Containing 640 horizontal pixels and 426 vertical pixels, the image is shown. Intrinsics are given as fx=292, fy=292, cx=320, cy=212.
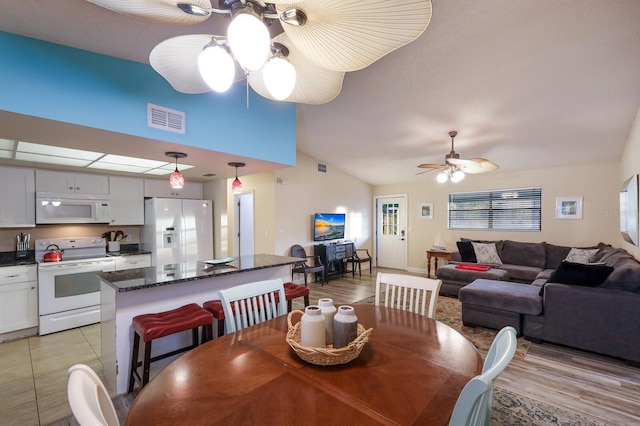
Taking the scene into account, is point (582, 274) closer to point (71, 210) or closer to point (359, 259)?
point (359, 259)

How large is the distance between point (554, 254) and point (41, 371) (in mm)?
7110

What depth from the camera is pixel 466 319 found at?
3611mm

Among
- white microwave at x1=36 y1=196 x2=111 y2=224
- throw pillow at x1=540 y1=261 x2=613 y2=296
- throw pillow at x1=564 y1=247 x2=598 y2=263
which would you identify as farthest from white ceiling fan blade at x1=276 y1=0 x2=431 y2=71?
throw pillow at x1=564 y1=247 x2=598 y2=263

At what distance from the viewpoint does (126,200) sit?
4.31 metres

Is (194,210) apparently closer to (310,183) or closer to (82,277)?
(82,277)

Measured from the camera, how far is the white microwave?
364 centimetres

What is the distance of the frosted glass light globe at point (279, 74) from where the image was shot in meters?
1.27

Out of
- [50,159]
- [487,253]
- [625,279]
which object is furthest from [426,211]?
[50,159]

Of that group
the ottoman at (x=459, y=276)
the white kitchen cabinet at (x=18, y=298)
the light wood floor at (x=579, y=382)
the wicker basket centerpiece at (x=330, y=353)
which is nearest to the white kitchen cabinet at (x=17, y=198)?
the white kitchen cabinet at (x=18, y=298)

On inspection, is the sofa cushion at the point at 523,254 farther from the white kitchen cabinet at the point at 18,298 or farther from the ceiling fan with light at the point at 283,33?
the white kitchen cabinet at the point at 18,298

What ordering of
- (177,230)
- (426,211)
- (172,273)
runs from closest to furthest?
1. (172,273)
2. (177,230)
3. (426,211)

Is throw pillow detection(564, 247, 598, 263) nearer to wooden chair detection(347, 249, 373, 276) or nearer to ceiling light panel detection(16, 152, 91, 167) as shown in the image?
wooden chair detection(347, 249, 373, 276)

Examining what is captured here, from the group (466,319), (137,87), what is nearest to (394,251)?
(466,319)

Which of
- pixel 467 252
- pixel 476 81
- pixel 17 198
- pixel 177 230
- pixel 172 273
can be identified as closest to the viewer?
pixel 172 273
